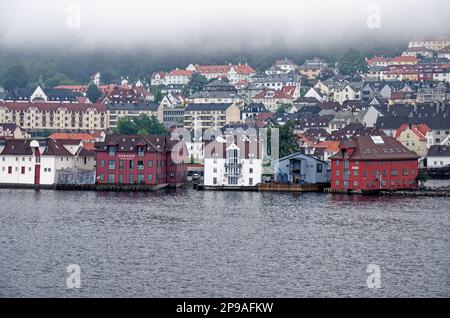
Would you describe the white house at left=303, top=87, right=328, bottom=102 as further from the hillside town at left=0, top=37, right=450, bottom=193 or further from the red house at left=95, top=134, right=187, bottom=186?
the red house at left=95, top=134, right=187, bottom=186

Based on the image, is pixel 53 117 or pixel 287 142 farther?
pixel 53 117

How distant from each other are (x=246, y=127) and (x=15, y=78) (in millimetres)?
Answer: 47567

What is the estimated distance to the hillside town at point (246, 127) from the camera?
46188 mm

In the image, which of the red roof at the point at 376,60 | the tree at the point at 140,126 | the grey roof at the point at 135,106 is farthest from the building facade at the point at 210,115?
the red roof at the point at 376,60

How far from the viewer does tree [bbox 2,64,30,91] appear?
Answer: 354ft

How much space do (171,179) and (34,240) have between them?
17.2 metres

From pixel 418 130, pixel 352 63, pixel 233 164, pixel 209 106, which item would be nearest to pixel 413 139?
pixel 418 130

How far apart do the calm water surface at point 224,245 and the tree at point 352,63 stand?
202 feet

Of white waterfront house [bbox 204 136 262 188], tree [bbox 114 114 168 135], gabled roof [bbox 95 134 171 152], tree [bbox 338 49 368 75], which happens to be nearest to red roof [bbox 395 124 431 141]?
tree [bbox 114 114 168 135]

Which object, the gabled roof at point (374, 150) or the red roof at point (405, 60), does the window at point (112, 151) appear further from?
the red roof at point (405, 60)

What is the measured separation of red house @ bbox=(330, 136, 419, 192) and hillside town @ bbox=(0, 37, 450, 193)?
1.3 inches

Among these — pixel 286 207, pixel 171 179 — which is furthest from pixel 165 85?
pixel 286 207

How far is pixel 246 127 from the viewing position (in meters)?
65.8

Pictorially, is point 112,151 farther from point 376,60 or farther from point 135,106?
point 376,60
